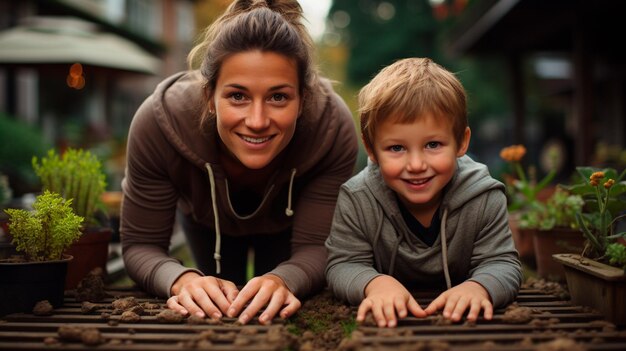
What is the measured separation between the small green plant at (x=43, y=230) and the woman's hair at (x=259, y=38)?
2.37 feet

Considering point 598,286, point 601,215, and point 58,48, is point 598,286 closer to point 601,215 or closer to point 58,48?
point 601,215

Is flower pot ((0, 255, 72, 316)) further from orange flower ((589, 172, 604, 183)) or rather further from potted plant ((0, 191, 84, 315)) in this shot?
orange flower ((589, 172, 604, 183))

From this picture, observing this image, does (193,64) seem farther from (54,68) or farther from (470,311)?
(54,68)

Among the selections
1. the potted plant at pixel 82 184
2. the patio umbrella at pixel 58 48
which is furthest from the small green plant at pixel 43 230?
the patio umbrella at pixel 58 48

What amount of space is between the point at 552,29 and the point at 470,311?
7153mm

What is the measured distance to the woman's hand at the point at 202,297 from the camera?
2.22 m

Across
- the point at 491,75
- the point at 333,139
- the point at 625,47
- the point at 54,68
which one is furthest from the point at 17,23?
the point at 491,75

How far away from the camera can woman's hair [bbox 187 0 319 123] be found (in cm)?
252

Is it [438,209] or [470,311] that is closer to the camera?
[470,311]

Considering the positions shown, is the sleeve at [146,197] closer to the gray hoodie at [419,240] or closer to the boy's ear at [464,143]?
the gray hoodie at [419,240]

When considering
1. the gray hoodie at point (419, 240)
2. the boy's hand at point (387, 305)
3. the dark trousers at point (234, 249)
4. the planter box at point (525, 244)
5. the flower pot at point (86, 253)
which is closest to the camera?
the boy's hand at point (387, 305)

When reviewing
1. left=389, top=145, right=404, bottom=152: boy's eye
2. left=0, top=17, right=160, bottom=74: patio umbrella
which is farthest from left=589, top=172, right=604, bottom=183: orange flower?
left=0, top=17, right=160, bottom=74: patio umbrella

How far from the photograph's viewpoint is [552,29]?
8273 millimetres

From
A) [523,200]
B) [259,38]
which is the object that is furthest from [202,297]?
[523,200]
